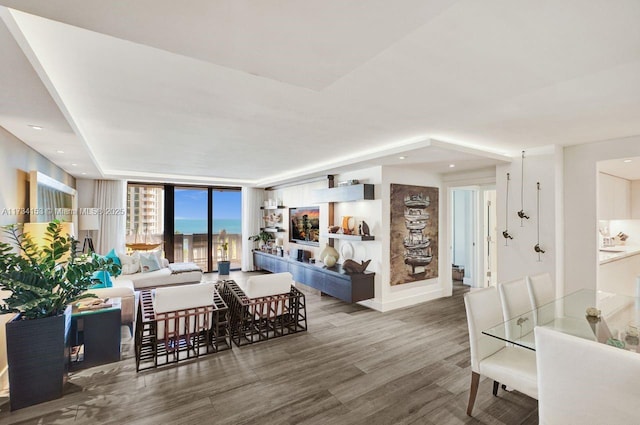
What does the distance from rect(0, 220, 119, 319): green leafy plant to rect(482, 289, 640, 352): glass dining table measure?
10.8ft

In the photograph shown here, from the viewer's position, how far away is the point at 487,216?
606 centimetres

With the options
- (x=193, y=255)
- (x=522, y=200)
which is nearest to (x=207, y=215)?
(x=193, y=255)

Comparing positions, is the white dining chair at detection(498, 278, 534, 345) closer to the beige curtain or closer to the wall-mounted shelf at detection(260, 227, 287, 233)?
the wall-mounted shelf at detection(260, 227, 287, 233)

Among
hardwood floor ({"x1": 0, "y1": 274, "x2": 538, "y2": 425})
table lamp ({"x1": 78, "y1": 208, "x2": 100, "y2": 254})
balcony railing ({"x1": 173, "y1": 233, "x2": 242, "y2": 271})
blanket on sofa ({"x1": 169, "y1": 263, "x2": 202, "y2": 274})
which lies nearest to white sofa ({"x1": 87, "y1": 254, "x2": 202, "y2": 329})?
blanket on sofa ({"x1": 169, "y1": 263, "x2": 202, "y2": 274})

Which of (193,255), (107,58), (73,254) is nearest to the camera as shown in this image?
(107,58)

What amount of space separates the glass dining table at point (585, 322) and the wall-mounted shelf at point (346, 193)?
275 centimetres

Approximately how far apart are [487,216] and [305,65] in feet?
19.3

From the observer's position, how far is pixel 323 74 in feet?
4.95

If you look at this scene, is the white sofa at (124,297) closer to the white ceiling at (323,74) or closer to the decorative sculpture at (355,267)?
the white ceiling at (323,74)

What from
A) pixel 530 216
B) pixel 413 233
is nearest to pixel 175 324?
pixel 413 233

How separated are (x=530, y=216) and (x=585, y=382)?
317cm

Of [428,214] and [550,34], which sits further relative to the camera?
[428,214]

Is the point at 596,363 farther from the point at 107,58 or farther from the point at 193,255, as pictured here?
the point at 193,255

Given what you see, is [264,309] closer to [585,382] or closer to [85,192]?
[585,382]
